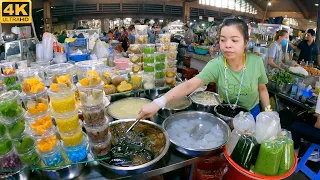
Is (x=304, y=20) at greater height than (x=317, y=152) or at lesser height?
greater

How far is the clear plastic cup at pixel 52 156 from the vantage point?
1279 mm

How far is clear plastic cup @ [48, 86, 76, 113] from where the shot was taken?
1.24 meters

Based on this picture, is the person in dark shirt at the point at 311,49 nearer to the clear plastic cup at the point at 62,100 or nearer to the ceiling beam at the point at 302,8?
the clear plastic cup at the point at 62,100

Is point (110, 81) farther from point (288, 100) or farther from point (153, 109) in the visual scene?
point (288, 100)

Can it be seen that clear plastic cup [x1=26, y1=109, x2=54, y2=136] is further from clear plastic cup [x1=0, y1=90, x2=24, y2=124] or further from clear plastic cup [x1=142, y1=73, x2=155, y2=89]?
clear plastic cup [x1=142, y1=73, x2=155, y2=89]

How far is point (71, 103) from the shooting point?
1.28 m

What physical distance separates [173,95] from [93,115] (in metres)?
0.69

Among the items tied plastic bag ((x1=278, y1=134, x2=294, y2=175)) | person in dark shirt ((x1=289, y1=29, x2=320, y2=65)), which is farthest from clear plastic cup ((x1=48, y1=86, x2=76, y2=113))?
person in dark shirt ((x1=289, y1=29, x2=320, y2=65))

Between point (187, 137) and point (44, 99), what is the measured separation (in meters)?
1.05

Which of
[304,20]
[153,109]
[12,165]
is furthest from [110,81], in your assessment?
[304,20]

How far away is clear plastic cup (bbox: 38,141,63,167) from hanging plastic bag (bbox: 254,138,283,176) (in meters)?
1.23

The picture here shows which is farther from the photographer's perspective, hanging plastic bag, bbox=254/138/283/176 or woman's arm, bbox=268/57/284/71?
woman's arm, bbox=268/57/284/71

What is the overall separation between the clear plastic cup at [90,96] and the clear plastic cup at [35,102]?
0.26 m

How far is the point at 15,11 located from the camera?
414cm
